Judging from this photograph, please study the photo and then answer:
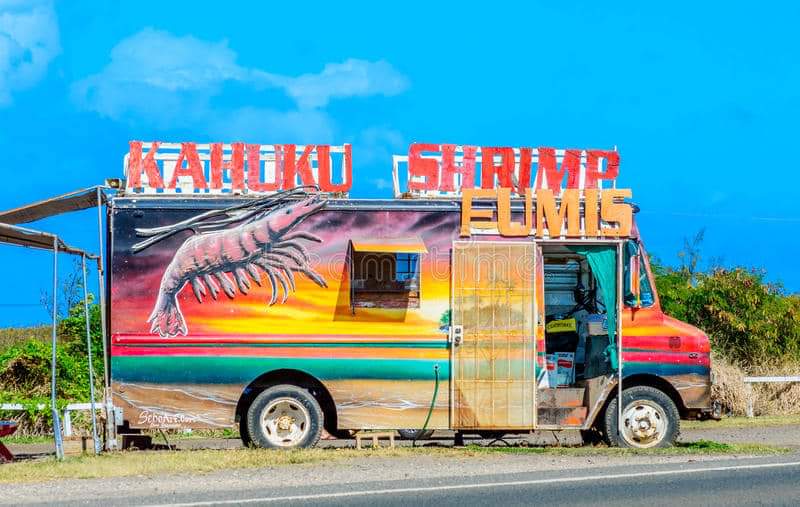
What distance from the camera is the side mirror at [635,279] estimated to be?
13.2 m

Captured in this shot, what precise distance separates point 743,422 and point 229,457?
1061cm

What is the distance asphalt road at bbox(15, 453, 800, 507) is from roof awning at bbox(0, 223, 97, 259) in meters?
3.82

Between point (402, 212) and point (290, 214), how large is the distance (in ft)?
4.57

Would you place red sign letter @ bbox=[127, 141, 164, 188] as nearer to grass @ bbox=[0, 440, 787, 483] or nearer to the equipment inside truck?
grass @ bbox=[0, 440, 787, 483]

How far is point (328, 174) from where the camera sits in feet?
43.5

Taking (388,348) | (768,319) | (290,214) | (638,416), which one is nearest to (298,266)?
(290,214)

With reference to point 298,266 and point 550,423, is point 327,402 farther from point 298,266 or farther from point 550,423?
point 550,423

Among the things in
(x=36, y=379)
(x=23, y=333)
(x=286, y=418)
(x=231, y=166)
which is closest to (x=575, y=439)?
(x=286, y=418)

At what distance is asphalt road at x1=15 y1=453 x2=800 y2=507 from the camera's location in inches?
348

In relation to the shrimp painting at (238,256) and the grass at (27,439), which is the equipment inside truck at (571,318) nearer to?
the shrimp painting at (238,256)

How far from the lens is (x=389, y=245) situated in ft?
41.8

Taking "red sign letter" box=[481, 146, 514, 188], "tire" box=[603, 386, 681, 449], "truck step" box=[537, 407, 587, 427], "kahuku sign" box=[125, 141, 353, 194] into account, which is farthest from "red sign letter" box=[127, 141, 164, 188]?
"tire" box=[603, 386, 681, 449]

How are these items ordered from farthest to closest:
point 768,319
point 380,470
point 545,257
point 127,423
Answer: point 768,319 → point 545,257 → point 127,423 → point 380,470

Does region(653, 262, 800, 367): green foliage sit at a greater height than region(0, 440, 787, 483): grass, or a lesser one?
greater
